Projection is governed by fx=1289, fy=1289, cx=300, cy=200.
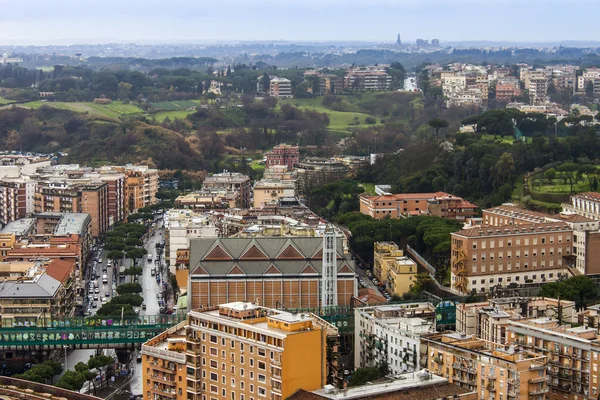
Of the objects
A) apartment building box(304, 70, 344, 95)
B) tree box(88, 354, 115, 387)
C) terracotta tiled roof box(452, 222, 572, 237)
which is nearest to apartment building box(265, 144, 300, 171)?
terracotta tiled roof box(452, 222, 572, 237)

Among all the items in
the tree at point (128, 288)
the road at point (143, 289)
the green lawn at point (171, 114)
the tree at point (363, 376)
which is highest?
the green lawn at point (171, 114)

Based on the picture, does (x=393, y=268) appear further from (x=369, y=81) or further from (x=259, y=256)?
(x=369, y=81)

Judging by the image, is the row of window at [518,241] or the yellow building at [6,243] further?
the yellow building at [6,243]

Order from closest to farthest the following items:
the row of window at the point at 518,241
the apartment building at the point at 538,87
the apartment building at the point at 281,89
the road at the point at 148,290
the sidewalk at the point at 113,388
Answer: the sidewalk at the point at 113,388
the road at the point at 148,290
the row of window at the point at 518,241
the apartment building at the point at 538,87
the apartment building at the point at 281,89

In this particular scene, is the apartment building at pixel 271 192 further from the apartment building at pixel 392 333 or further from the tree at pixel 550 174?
the apartment building at pixel 392 333

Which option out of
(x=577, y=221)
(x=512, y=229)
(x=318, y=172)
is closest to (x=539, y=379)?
(x=512, y=229)

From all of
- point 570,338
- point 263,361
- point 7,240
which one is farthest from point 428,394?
point 7,240

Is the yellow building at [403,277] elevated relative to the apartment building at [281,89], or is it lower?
lower

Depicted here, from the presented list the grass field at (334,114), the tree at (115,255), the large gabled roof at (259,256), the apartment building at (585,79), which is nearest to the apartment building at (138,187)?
the tree at (115,255)
